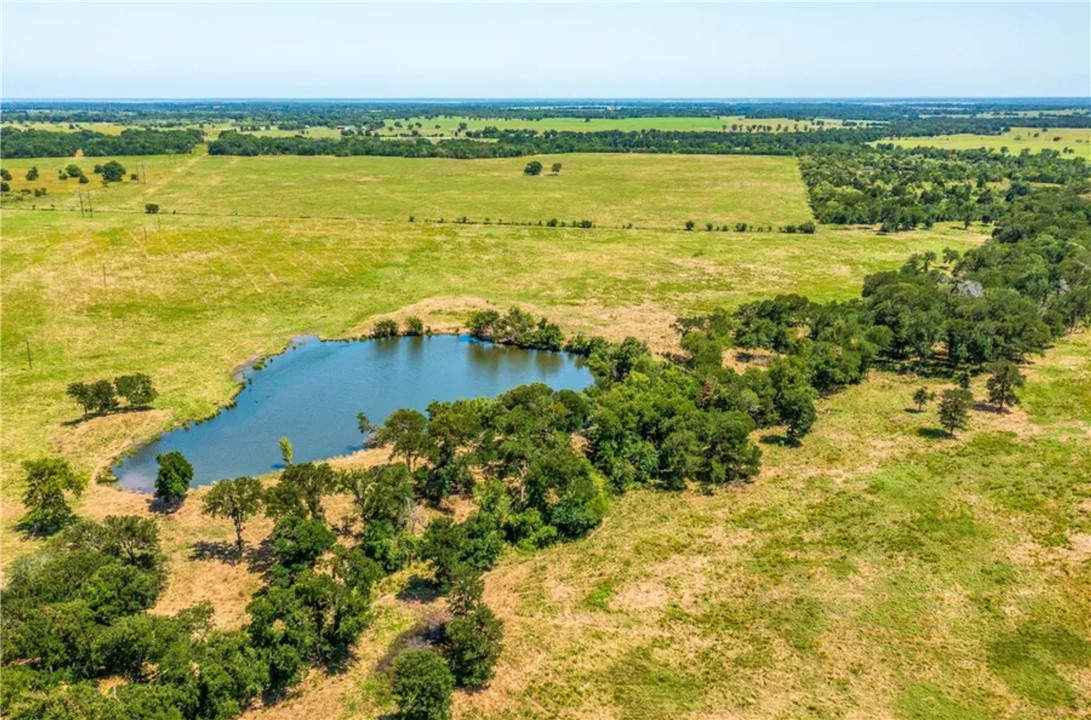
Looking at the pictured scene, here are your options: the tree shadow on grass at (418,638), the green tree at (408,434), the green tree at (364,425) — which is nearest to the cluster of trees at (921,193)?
the green tree at (364,425)

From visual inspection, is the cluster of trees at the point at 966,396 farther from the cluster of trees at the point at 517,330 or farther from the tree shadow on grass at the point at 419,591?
the tree shadow on grass at the point at 419,591

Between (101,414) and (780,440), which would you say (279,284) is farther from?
(780,440)

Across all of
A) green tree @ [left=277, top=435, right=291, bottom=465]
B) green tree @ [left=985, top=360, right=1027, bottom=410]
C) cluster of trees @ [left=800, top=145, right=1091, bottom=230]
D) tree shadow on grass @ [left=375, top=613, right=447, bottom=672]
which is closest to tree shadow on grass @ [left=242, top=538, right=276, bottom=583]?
tree shadow on grass @ [left=375, top=613, right=447, bottom=672]

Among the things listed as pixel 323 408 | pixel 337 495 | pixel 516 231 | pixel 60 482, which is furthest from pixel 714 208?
pixel 60 482

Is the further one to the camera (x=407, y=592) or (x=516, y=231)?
(x=516, y=231)

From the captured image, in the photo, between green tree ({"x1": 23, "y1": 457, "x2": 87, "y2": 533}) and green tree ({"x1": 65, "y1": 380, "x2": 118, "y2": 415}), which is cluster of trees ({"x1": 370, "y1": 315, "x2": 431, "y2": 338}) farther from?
green tree ({"x1": 23, "y1": 457, "x2": 87, "y2": 533})

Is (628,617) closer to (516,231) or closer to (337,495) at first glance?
(337,495)

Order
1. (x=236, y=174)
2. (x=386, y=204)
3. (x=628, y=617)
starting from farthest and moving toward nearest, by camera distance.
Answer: (x=236, y=174) → (x=386, y=204) → (x=628, y=617)
